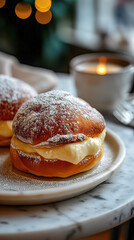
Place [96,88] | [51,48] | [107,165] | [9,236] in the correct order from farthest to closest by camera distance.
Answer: [51,48]
[96,88]
[107,165]
[9,236]

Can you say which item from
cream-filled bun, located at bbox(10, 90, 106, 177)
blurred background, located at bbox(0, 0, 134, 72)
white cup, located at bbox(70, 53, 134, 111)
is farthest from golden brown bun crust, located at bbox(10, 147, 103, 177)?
blurred background, located at bbox(0, 0, 134, 72)

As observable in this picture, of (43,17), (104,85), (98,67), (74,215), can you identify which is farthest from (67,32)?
(74,215)

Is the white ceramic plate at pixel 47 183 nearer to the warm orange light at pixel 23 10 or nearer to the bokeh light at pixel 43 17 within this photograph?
the warm orange light at pixel 23 10

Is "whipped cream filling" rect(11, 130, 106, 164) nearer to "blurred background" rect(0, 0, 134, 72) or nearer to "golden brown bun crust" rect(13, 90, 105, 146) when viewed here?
"golden brown bun crust" rect(13, 90, 105, 146)

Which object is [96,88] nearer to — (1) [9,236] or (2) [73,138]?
(2) [73,138]

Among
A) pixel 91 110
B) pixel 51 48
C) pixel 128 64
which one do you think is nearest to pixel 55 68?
pixel 51 48

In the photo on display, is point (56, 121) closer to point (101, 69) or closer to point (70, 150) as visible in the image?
point (70, 150)
